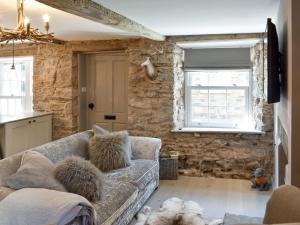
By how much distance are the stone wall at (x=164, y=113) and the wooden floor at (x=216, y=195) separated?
0.97 feet

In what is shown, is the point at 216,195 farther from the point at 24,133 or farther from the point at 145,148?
the point at 24,133

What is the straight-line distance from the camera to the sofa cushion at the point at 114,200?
9.34 ft

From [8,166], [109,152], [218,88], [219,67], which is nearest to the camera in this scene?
[8,166]

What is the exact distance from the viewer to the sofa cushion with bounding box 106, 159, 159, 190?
12.2 feet

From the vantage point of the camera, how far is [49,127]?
599cm

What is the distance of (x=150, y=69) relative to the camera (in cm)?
546

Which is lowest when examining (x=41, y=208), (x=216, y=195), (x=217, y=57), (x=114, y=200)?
(x=216, y=195)

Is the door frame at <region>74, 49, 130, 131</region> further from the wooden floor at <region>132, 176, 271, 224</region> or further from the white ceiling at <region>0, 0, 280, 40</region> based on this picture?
the wooden floor at <region>132, 176, 271, 224</region>

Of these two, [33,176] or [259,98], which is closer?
[33,176]

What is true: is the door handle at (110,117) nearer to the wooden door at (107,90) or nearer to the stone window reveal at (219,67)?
the wooden door at (107,90)

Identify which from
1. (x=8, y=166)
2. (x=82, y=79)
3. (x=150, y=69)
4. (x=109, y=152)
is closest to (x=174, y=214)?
(x=109, y=152)

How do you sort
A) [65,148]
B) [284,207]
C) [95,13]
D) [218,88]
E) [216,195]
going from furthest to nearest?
[218,88] → [216,195] → [65,148] → [95,13] → [284,207]

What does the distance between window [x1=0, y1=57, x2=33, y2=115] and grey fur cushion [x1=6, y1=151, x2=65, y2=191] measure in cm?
395

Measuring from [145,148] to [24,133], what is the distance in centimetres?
193
